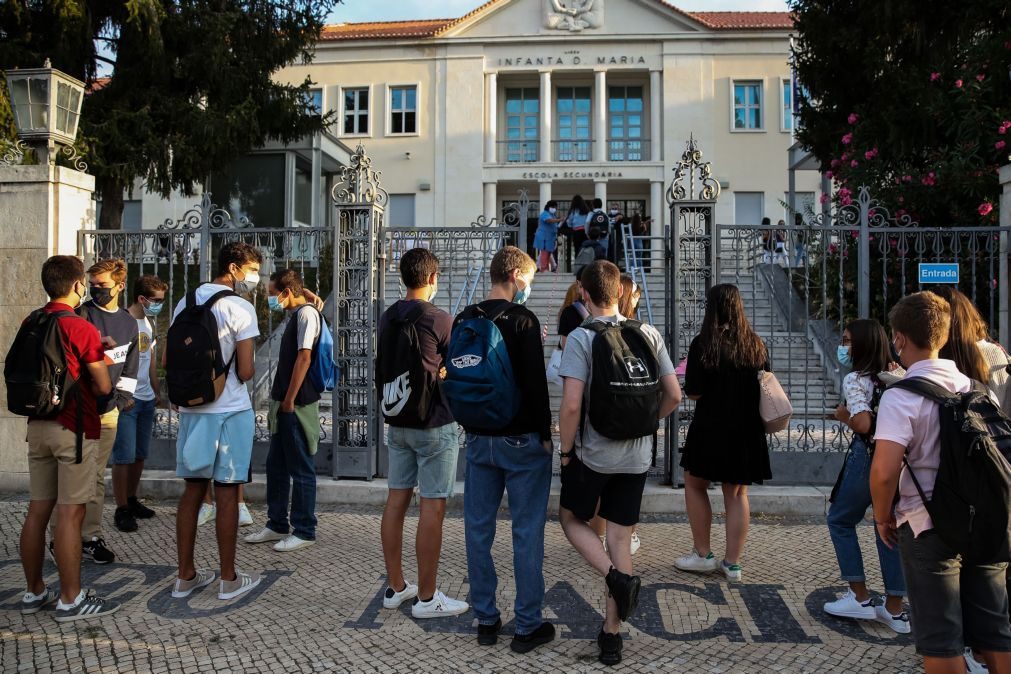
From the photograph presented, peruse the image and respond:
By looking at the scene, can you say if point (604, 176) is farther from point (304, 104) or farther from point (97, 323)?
point (97, 323)

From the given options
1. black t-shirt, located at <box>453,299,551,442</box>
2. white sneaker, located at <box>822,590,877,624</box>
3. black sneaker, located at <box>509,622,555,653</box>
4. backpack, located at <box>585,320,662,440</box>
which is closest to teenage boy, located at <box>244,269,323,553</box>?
black t-shirt, located at <box>453,299,551,442</box>

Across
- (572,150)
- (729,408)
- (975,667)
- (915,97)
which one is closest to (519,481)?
(729,408)

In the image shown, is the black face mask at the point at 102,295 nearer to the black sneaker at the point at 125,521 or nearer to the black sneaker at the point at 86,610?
the black sneaker at the point at 125,521

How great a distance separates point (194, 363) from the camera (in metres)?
4.27

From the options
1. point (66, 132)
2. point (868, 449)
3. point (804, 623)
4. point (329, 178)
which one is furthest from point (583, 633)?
point (329, 178)

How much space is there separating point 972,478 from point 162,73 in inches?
624

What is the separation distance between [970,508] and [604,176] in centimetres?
2442

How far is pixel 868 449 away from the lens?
4.04 metres

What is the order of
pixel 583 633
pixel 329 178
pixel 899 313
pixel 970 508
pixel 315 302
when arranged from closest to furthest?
pixel 970 508, pixel 899 313, pixel 583 633, pixel 315 302, pixel 329 178

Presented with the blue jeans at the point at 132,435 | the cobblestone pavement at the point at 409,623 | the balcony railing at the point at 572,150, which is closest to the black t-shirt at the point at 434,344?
the cobblestone pavement at the point at 409,623

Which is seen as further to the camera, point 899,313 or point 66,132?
point 66,132

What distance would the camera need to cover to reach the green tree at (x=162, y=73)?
1411 centimetres

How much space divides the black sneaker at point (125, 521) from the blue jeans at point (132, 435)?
1.18 ft

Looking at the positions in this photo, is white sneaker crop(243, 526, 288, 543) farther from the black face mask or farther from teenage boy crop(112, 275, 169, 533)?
the black face mask
